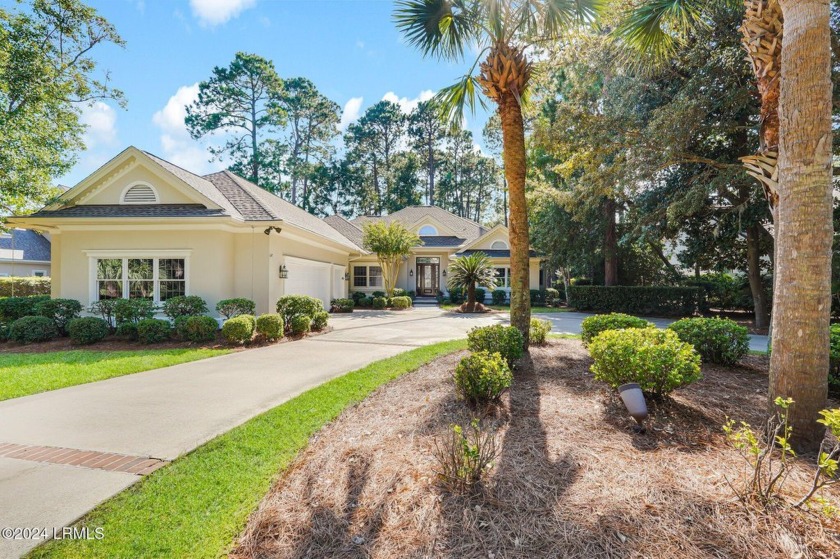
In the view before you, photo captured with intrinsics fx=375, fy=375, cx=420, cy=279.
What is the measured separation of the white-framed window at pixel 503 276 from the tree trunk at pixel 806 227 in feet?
69.7

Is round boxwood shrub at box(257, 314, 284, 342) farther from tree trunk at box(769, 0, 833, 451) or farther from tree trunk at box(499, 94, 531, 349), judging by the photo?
tree trunk at box(769, 0, 833, 451)

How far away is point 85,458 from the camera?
3.54 m

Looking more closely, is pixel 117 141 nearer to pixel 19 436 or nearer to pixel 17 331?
pixel 17 331

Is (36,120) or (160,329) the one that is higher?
(36,120)

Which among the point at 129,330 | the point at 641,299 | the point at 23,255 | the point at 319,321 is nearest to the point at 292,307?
the point at 319,321

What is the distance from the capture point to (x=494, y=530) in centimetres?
236

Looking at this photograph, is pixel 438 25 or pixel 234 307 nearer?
pixel 438 25

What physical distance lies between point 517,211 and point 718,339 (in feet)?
12.8

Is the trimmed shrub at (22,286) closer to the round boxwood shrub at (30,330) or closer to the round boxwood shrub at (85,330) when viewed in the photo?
the round boxwood shrub at (30,330)

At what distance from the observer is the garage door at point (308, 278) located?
13.7m

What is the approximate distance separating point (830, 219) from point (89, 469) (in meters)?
6.71

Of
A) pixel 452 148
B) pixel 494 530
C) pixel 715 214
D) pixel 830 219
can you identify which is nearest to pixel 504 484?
pixel 494 530

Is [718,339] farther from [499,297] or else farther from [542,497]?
[499,297]

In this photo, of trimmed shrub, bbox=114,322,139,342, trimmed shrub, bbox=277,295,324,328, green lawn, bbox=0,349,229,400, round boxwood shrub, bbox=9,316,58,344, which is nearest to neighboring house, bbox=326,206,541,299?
trimmed shrub, bbox=277,295,324,328
